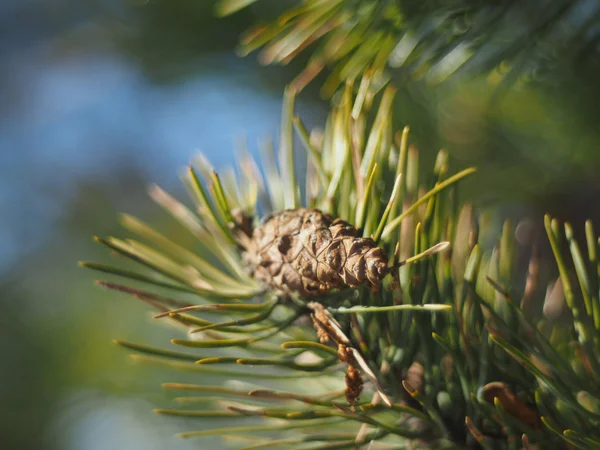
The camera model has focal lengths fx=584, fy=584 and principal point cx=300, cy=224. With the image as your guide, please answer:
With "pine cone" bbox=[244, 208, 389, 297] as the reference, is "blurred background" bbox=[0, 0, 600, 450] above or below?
above

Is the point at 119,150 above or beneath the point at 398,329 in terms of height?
above

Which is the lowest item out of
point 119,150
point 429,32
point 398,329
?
point 398,329

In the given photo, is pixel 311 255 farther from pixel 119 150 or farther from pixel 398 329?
pixel 119 150

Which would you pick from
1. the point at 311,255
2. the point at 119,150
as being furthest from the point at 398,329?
the point at 119,150

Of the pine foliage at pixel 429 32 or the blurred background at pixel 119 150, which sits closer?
the pine foliage at pixel 429 32

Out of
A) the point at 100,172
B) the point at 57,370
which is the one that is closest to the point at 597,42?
the point at 57,370

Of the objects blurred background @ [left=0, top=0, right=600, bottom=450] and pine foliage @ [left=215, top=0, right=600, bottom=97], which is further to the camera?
blurred background @ [left=0, top=0, right=600, bottom=450]
